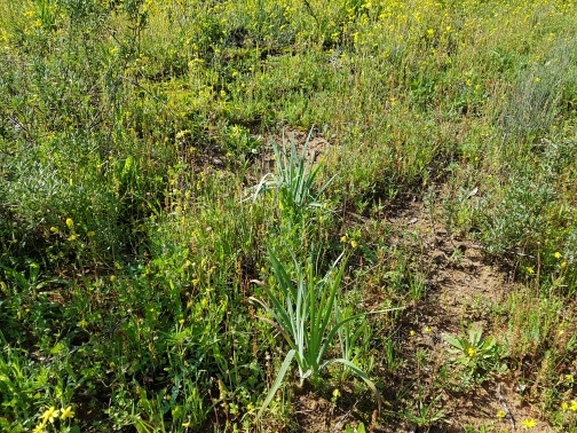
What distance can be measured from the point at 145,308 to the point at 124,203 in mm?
1103

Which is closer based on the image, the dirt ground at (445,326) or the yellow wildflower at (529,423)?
the yellow wildflower at (529,423)

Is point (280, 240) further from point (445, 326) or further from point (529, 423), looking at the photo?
point (529, 423)

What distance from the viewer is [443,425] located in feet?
8.01

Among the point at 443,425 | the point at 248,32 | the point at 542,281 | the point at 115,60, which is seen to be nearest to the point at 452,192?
the point at 542,281

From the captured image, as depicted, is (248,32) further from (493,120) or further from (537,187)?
(537,187)

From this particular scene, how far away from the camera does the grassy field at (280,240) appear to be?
7.93 ft

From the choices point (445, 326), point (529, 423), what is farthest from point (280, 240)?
point (529, 423)

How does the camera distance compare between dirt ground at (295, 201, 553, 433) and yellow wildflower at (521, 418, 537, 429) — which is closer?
yellow wildflower at (521, 418, 537, 429)

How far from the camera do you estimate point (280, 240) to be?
306 cm

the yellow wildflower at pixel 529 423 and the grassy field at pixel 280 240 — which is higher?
the grassy field at pixel 280 240

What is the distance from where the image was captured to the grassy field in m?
2.42

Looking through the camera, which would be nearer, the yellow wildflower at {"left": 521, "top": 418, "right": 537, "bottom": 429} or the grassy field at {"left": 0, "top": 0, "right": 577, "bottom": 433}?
the yellow wildflower at {"left": 521, "top": 418, "right": 537, "bottom": 429}

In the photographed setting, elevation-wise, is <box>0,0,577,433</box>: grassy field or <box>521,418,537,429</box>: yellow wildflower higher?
<box>0,0,577,433</box>: grassy field

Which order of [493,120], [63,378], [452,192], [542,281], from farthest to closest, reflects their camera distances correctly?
[493,120] < [452,192] < [542,281] < [63,378]
